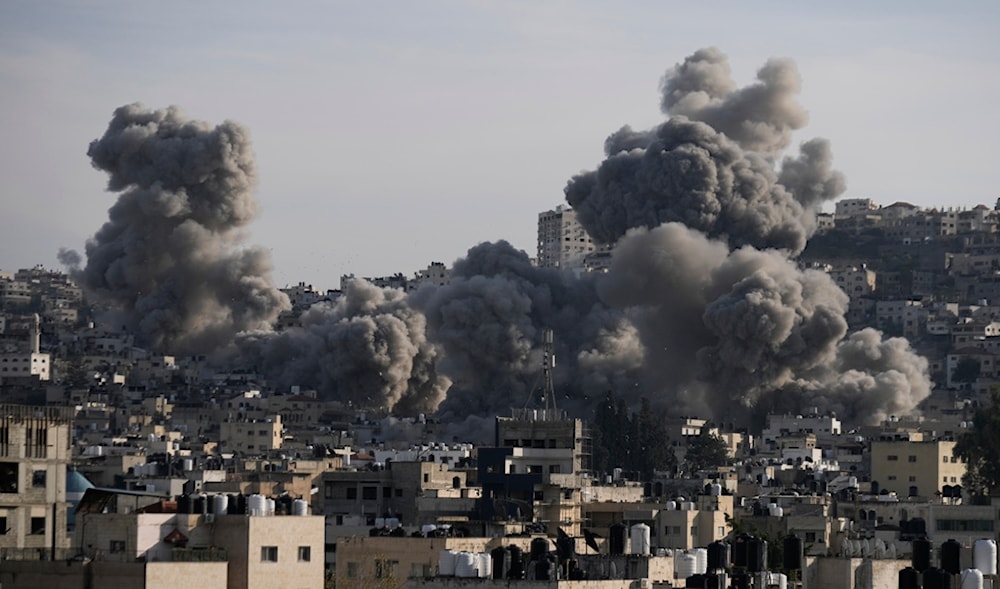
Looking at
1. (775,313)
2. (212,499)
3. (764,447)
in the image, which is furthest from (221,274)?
(212,499)

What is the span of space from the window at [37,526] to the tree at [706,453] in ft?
209

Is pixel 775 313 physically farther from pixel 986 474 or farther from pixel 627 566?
pixel 627 566

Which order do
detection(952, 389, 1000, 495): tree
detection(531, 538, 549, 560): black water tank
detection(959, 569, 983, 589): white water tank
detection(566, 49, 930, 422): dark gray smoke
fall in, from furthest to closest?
detection(566, 49, 930, 422): dark gray smoke → detection(952, 389, 1000, 495): tree → detection(531, 538, 549, 560): black water tank → detection(959, 569, 983, 589): white water tank

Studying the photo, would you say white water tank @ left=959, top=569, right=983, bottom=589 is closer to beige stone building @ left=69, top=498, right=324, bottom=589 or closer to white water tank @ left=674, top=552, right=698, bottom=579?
beige stone building @ left=69, top=498, right=324, bottom=589

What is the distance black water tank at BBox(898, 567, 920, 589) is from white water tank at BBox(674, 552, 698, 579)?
725cm

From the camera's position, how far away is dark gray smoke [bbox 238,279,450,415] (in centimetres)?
13938

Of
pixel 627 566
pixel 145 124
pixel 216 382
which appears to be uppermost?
pixel 145 124

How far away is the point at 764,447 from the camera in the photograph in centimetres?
10925

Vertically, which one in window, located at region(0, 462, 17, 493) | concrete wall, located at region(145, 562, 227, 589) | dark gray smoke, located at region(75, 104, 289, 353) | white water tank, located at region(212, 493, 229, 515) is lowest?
concrete wall, located at region(145, 562, 227, 589)

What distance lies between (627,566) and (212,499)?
6761 millimetres

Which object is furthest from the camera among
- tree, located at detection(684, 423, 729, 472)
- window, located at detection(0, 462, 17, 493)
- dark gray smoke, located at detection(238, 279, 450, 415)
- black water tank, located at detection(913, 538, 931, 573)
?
dark gray smoke, located at detection(238, 279, 450, 415)

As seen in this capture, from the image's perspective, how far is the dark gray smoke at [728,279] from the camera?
405 feet

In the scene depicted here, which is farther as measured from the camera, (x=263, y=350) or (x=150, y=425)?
(x=263, y=350)

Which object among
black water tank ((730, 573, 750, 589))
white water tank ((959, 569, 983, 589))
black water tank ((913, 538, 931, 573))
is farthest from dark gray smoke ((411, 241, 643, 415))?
white water tank ((959, 569, 983, 589))
